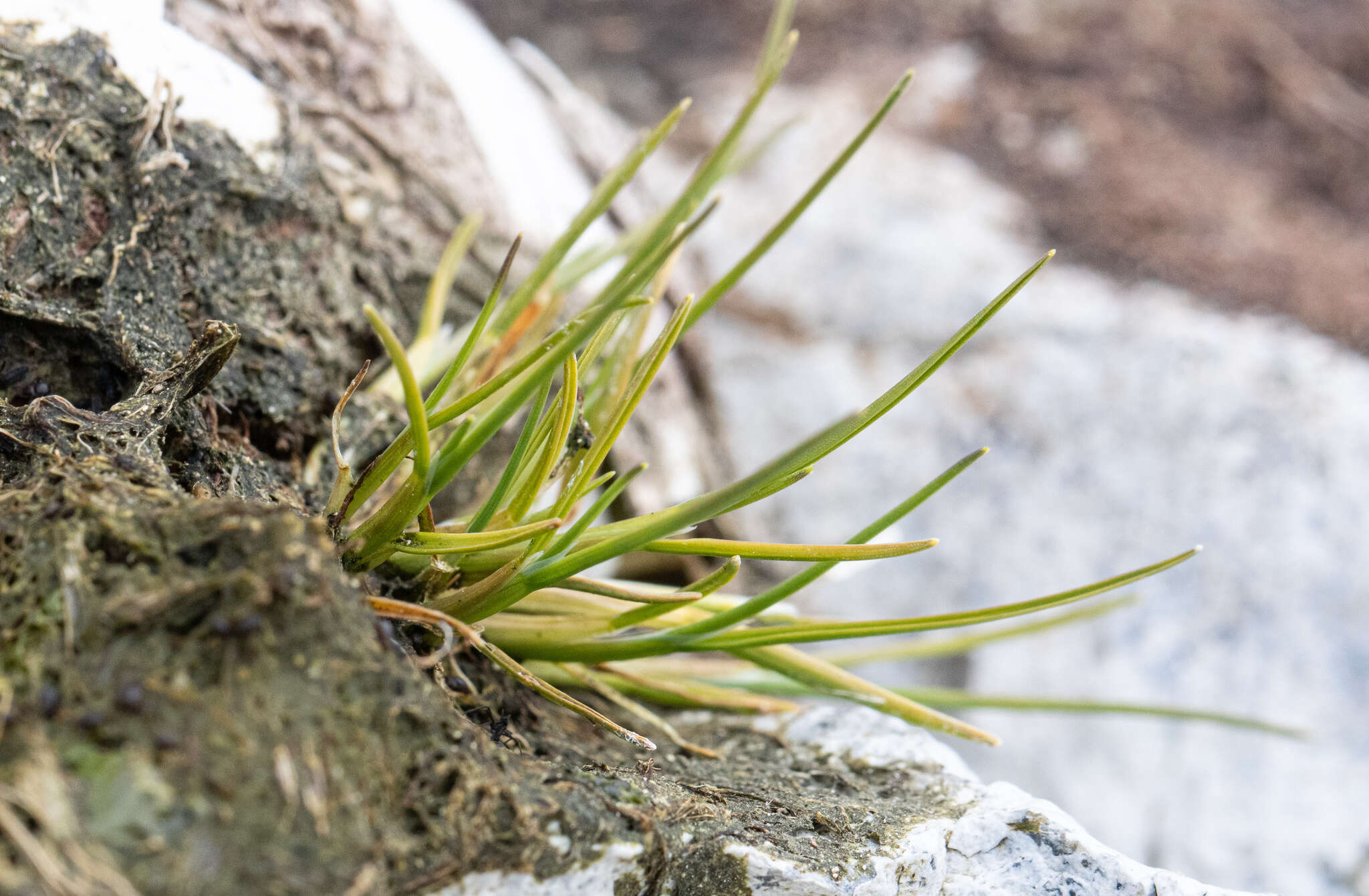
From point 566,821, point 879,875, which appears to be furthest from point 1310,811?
point 566,821

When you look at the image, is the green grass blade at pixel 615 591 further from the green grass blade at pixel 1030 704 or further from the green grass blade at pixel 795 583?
the green grass blade at pixel 1030 704

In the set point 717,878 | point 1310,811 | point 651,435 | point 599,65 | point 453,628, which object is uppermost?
point 599,65

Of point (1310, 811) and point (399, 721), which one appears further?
point (1310, 811)

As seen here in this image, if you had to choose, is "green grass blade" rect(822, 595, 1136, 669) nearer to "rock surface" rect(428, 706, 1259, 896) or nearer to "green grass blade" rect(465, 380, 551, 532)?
"rock surface" rect(428, 706, 1259, 896)

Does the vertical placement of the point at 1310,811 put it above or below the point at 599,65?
below

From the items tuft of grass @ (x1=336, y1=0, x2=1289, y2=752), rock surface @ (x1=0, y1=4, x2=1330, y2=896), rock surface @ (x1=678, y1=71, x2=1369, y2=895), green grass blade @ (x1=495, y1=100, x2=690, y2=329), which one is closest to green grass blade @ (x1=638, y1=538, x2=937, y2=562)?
tuft of grass @ (x1=336, y1=0, x2=1289, y2=752)

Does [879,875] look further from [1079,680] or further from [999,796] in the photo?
[1079,680]
